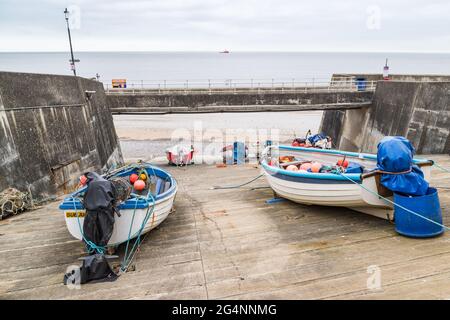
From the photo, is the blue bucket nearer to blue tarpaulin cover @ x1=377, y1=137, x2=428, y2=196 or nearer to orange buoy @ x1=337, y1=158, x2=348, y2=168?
blue tarpaulin cover @ x1=377, y1=137, x2=428, y2=196

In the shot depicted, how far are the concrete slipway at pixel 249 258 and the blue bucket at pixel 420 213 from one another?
0.58 feet

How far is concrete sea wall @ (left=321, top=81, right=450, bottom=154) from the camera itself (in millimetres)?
14570

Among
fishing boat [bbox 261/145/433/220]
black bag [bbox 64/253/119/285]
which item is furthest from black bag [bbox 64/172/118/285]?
fishing boat [bbox 261/145/433/220]

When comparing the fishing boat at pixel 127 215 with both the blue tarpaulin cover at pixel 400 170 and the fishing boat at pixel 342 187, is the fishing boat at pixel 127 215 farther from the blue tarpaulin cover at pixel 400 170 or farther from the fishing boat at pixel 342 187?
the blue tarpaulin cover at pixel 400 170

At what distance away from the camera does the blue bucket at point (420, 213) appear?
579 centimetres

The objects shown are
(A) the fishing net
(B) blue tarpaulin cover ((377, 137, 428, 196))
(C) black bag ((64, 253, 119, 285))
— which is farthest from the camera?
(A) the fishing net

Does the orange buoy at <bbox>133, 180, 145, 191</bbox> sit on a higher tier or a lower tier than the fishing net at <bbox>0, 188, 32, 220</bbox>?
higher

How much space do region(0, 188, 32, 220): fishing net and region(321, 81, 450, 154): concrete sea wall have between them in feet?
53.5

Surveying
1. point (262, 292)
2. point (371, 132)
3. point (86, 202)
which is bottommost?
point (371, 132)

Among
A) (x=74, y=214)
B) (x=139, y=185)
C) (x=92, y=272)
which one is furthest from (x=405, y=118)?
(x=92, y=272)
